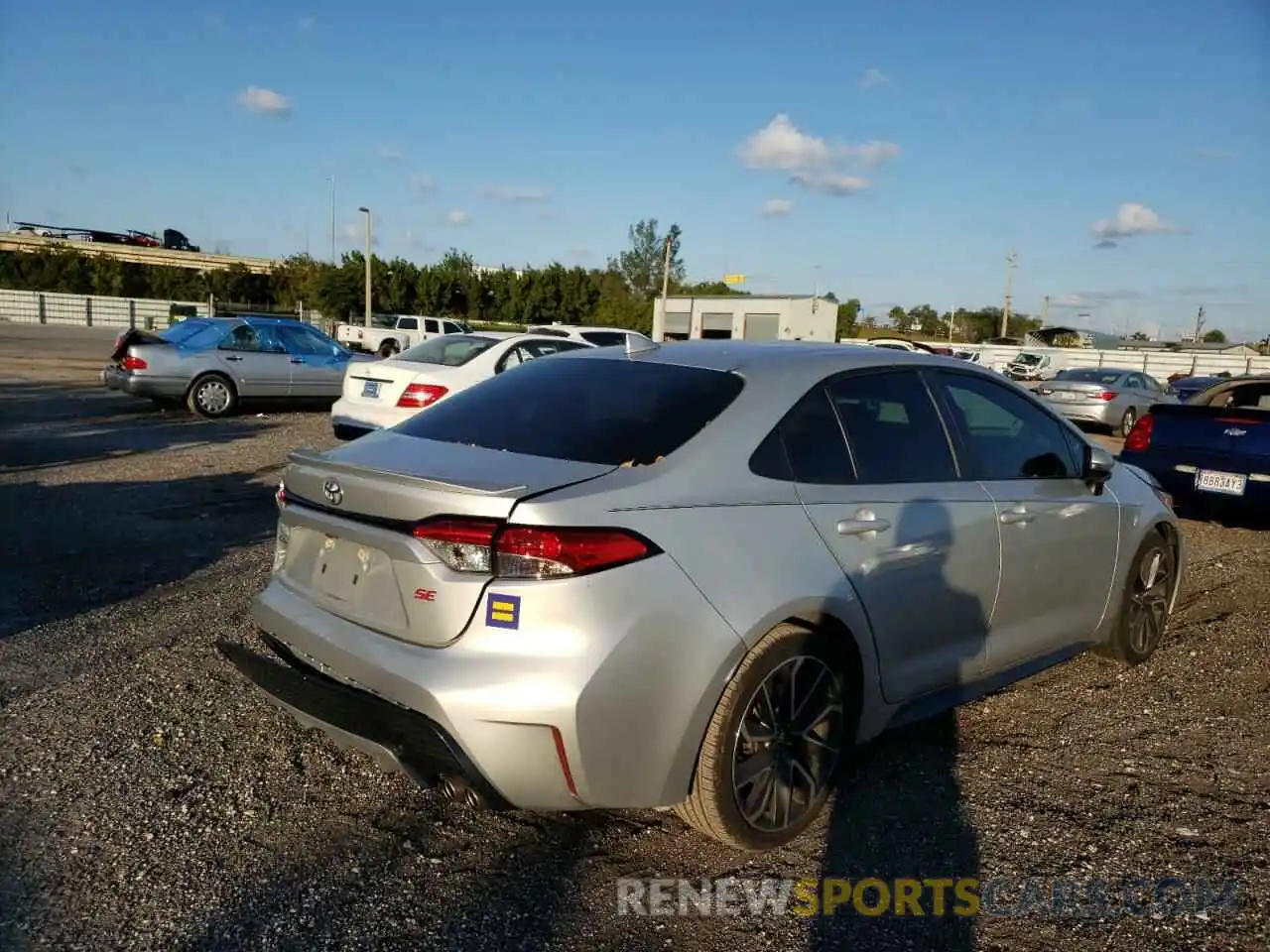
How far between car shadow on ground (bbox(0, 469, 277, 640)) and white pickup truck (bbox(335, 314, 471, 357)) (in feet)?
85.5

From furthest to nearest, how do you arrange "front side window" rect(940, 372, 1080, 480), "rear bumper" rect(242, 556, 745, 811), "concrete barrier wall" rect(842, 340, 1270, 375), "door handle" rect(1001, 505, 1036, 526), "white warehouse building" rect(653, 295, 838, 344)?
1. "white warehouse building" rect(653, 295, 838, 344)
2. "concrete barrier wall" rect(842, 340, 1270, 375)
3. "front side window" rect(940, 372, 1080, 480)
4. "door handle" rect(1001, 505, 1036, 526)
5. "rear bumper" rect(242, 556, 745, 811)

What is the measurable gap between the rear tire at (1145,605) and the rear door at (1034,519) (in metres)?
0.32

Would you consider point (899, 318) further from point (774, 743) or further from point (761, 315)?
point (774, 743)

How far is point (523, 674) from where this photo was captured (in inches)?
102

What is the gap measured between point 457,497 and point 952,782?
7.29 ft

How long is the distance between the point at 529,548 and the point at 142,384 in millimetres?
12650

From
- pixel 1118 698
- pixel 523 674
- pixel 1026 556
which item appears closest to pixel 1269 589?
pixel 1118 698

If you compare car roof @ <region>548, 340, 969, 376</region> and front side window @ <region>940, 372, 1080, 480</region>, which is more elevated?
car roof @ <region>548, 340, 969, 376</region>

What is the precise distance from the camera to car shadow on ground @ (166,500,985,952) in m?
2.63

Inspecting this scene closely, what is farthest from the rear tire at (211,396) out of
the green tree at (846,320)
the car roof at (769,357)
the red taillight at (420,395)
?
the green tree at (846,320)

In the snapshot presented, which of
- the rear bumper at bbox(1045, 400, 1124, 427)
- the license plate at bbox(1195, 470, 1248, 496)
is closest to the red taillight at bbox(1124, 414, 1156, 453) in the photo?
the license plate at bbox(1195, 470, 1248, 496)

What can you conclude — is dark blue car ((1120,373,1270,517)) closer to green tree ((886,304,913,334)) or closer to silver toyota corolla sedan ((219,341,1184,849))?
silver toyota corolla sedan ((219,341,1184,849))

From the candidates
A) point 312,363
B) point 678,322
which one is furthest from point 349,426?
point 678,322

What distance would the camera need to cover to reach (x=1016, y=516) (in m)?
3.94
